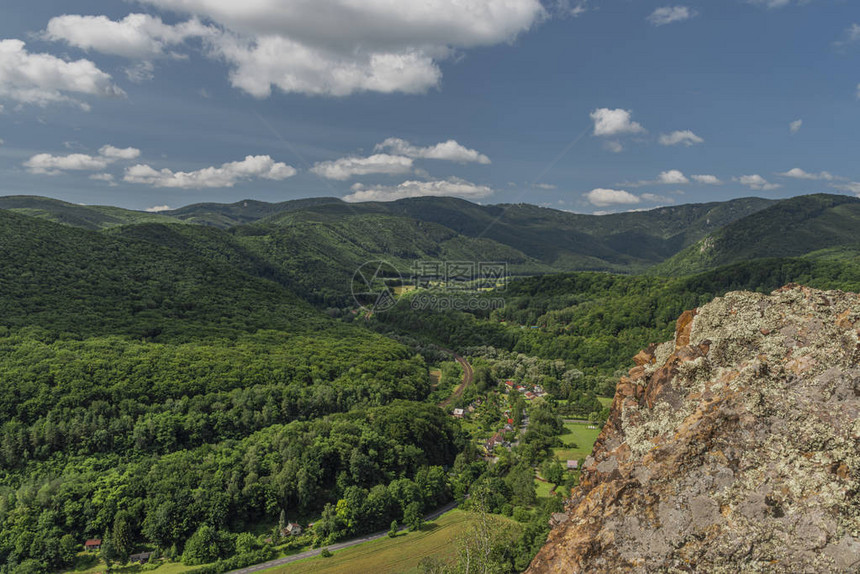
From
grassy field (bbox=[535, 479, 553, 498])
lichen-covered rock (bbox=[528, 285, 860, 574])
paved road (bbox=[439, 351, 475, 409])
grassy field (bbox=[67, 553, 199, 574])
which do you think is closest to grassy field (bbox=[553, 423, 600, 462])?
grassy field (bbox=[535, 479, 553, 498])

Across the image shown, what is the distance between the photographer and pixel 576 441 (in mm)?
75312

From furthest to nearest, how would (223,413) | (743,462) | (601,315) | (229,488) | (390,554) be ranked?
1. (601,315)
2. (223,413)
3. (229,488)
4. (390,554)
5. (743,462)

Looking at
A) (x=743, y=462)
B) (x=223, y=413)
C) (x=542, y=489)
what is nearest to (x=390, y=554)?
(x=542, y=489)

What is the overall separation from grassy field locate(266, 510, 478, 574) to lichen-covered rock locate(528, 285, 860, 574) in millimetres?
39064

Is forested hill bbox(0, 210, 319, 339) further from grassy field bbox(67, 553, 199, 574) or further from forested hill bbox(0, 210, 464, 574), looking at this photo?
grassy field bbox(67, 553, 199, 574)

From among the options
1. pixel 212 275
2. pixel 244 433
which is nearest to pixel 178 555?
pixel 244 433

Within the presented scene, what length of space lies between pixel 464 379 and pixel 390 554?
63387 millimetres

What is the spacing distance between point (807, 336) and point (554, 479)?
2369 inches

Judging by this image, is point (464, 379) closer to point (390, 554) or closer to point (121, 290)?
point (390, 554)

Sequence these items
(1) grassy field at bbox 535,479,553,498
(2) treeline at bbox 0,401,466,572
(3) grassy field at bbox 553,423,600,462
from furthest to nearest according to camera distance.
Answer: (3) grassy field at bbox 553,423,600,462 → (1) grassy field at bbox 535,479,553,498 → (2) treeline at bbox 0,401,466,572

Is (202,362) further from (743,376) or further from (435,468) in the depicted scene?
(743,376)

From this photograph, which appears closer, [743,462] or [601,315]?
[743,462]

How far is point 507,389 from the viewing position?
103 m

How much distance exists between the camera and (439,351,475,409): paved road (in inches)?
3642
